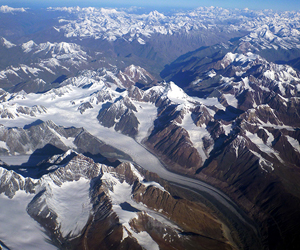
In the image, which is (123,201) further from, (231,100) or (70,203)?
(231,100)

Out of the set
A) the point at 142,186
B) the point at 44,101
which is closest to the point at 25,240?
the point at 142,186

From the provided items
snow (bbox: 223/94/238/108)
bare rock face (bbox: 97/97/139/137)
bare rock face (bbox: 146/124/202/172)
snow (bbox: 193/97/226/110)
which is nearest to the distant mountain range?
bare rock face (bbox: 146/124/202/172)

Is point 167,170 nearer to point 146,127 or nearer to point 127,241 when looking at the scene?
point 146,127

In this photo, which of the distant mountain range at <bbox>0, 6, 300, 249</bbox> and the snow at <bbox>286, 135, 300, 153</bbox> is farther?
the snow at <bbox>286, 135, 300, 153</bbox>

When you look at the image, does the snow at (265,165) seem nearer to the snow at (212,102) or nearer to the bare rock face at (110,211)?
the bare rock face at (110,211)

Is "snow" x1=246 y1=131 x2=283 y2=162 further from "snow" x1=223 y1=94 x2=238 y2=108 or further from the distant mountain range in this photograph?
"snow" x1=223 y1=94 x2=238 y2=108
